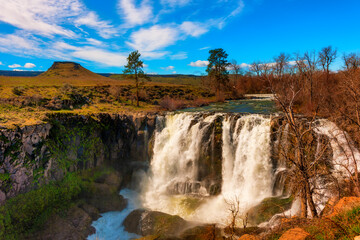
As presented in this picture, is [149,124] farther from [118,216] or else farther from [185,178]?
[118,216]

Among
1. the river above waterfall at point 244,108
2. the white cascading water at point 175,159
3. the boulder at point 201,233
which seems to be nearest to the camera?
the boulder at point 201,233

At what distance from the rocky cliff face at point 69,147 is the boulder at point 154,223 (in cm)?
571

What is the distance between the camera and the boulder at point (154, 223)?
1415cm

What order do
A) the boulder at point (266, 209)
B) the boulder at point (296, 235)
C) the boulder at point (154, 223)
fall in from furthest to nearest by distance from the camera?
the boulder at point (154, 223), the boulder at point (266, 209), the boulder at point (296, 235)

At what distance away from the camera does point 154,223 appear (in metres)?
15.1

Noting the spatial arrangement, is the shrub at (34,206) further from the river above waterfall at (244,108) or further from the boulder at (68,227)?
the river above waterfall at (244,108)

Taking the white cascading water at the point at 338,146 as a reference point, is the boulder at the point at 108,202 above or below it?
below

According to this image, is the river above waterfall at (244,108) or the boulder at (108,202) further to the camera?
the river above waterfall at (244,108)

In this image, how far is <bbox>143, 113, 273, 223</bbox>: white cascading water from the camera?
16.0 metres

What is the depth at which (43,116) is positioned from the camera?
16.9 meters

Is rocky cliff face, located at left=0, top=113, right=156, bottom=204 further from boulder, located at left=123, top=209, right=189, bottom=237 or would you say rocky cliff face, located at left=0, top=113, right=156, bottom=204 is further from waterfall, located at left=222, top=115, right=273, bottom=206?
waterfall, located at left=222, top=115, right=273, bottom=206

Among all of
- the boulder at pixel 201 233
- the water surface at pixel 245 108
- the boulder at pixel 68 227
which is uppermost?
the water surface at pixel 245 108

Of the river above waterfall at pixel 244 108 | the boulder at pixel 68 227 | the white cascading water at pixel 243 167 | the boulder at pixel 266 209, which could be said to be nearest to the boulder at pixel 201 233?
the white cascading water at pixel 243 167

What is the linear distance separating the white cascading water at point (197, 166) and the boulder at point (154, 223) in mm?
Answer: 1227
